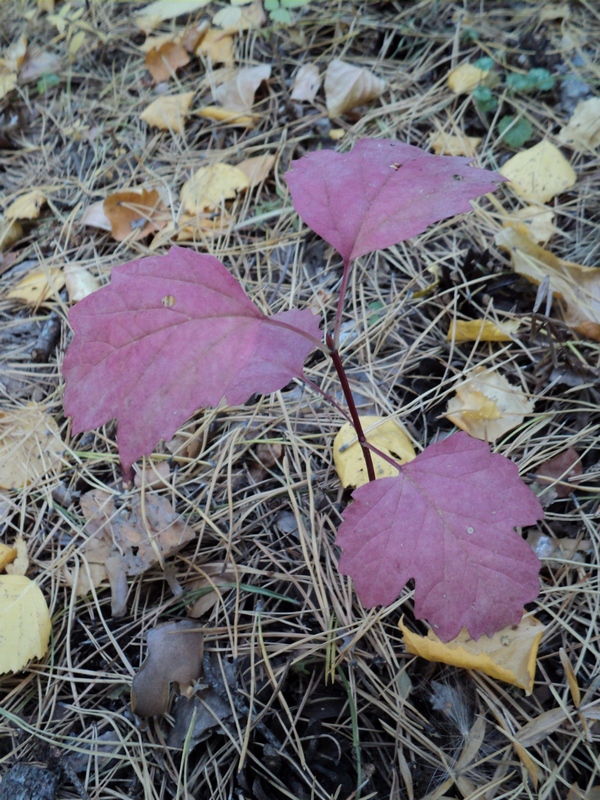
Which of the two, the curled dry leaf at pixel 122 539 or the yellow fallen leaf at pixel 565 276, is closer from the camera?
the curled dry leaf at pixel 122 539

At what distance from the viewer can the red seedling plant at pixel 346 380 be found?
68 centimetres

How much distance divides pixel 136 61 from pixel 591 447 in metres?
2.36

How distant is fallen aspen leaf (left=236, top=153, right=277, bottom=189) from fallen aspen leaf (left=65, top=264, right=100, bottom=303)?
0.59m

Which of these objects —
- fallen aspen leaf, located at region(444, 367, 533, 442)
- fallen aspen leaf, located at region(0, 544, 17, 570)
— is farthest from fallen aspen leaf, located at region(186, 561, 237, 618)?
fallen aspen leaf, located at region(444, 367, 533, 442)

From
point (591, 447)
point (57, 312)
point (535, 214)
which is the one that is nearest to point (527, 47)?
point (535, 214)

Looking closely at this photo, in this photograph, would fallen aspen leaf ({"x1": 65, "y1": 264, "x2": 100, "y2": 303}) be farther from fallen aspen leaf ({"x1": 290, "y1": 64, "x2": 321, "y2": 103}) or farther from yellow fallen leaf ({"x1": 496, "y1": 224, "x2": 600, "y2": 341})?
yellow fallen leaf ({"x1": 496, "y1": 224, "x2": 600, "y2": 341})

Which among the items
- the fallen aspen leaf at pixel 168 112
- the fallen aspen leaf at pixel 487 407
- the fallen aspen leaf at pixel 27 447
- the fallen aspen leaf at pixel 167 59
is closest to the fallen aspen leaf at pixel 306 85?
the fallen aspen leaf at pixel 168 112

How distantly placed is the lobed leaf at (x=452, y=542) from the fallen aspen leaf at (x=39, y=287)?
4.17 feet

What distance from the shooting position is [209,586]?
1.15 m

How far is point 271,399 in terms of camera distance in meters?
1.38

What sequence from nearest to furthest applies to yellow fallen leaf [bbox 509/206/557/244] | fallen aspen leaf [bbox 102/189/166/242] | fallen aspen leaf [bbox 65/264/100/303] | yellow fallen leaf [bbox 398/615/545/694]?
yellow fallen leaf [bbox 398/615/545/694] → yellow fallen leaf [bbox 509/206/557/244] → fallen aspen leaf [bbox 65/264/100/303] → fallen aspen leaf [bbox 102/189/166/242]

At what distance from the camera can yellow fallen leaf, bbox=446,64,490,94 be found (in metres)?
1.83

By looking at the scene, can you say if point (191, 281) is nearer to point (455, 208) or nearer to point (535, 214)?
point (455, 208)

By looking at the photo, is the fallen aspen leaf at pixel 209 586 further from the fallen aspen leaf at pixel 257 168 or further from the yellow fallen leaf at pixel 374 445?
the fallen aspen leaf at pixel 257 168
